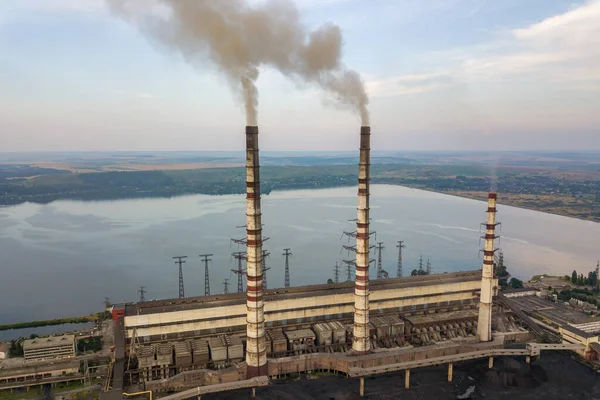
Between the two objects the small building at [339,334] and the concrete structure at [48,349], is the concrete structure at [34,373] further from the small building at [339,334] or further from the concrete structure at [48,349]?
the small building at [339,334]

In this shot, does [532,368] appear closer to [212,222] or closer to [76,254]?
[76,254]

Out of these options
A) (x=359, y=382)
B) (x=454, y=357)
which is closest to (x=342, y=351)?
(x=359, y=382)

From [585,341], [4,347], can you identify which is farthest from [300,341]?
[4,347]

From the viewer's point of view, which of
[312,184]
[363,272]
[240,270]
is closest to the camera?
[363,272]

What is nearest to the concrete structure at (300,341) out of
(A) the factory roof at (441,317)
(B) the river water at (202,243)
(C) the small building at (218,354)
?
(C) the small building at (218,354)

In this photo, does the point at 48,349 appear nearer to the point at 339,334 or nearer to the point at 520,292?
the point at 339,334

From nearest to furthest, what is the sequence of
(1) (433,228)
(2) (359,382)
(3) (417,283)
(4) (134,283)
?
1. (2) (359,382)
2. (3) (417,283)
3. (4) (134,283)
4. (1) (433,228)
